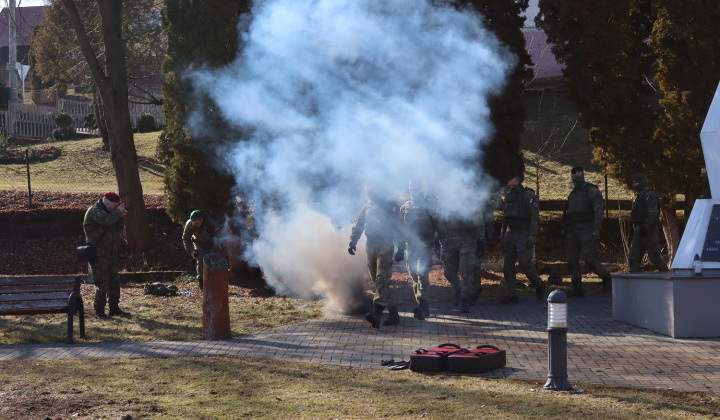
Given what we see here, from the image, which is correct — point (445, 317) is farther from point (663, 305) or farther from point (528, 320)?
point (663, 305)

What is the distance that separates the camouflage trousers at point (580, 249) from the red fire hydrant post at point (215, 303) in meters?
6.27

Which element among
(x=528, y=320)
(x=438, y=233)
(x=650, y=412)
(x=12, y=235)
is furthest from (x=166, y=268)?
(x=650, y=412)

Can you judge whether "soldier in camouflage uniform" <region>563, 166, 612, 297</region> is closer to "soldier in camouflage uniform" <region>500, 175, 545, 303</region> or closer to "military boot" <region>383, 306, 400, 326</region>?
"soldier in camouflage uniform" <region>500, 175, 545, 303</region>

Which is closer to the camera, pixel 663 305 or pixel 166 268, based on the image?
pixel 663 305

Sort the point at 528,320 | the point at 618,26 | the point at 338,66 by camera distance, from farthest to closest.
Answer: the point at 618,26, the point at 338,66, the point at 528,320

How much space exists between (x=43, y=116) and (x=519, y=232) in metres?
31.4

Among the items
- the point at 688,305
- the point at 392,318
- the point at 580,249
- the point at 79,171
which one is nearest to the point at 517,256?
the point at 580,249

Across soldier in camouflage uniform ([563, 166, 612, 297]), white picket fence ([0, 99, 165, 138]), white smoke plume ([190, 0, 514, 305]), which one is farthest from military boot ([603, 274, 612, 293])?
white picket fence ([0, 99, 165, 138])

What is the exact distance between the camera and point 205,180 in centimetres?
1619

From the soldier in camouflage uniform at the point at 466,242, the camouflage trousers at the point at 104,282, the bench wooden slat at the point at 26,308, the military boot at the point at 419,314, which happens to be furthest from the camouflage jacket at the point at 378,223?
the bench wooden slat at the point at 26,308

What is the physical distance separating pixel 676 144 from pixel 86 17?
56.6ft

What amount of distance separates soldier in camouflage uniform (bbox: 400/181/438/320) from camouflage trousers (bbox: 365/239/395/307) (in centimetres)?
102

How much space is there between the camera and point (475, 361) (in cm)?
794

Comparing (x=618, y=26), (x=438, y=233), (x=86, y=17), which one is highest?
(x=86, y=17)
